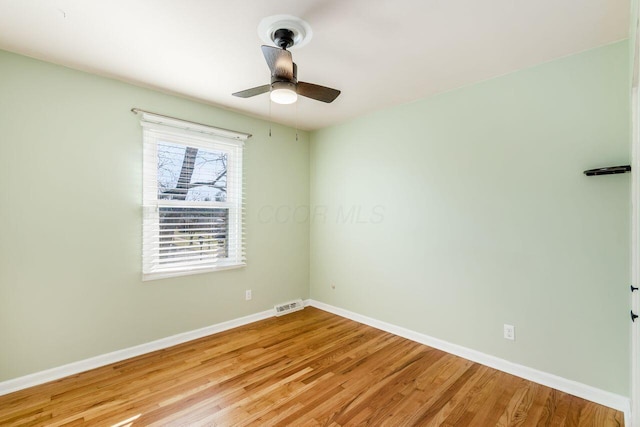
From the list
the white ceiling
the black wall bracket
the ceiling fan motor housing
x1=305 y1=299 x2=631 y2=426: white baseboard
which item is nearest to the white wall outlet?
x1=305 y1=299 x2=631 y2=426: white baseboard

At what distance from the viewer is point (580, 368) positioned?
2.18 meters

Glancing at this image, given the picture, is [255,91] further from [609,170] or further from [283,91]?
[609,170]

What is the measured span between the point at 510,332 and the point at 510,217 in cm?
98

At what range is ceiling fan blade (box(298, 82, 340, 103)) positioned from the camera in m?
2.02

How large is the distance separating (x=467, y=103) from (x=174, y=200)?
3045 millimetres

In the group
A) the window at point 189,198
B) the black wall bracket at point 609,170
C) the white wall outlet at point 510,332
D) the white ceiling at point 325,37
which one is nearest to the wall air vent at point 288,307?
the window at point 189,198

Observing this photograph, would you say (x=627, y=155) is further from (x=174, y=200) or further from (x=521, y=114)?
(x=174, y=200)

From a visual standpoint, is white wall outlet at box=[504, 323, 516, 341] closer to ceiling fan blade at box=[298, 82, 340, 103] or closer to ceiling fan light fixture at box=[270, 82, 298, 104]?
ceiling fan blade at box=[298, 82, 340, 103]

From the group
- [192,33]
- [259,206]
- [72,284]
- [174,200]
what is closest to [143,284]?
[72,284]

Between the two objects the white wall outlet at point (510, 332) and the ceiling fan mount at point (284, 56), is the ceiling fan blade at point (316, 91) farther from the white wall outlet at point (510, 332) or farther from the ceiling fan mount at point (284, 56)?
the white wall outlet at point (510, 332)

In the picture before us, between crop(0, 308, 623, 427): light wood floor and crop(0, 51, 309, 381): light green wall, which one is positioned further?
crop(0, 51, 309, 381): light green wall

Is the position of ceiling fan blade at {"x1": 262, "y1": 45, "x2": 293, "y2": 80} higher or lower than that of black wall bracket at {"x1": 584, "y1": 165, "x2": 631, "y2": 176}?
higher

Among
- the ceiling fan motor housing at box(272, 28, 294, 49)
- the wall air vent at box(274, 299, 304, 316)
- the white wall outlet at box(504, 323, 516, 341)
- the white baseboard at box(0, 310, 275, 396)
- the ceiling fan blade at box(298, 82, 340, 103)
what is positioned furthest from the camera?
the wall air vent at box(274, 299, 304, 316)

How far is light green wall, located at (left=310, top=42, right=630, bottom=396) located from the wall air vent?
33.8 inches
